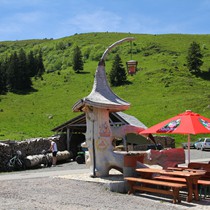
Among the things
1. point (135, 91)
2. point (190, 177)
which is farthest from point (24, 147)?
point (135, 91)

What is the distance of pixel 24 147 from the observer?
2409 cm

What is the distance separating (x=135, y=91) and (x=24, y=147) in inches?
1800

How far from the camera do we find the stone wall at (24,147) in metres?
21.3

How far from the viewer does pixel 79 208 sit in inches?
385

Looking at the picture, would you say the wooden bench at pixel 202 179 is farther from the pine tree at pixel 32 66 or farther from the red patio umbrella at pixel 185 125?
the pine tree at pixel 32 66

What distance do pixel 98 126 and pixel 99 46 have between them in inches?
4193

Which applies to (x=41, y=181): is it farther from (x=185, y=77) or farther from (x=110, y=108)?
(x=185, y=77)

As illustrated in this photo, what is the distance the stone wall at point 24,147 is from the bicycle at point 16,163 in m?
0.31

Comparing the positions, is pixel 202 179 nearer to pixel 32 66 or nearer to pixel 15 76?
pixel 15 76

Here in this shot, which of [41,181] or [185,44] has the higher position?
[185,44]

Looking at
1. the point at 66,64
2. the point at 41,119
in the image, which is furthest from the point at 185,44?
the point at 41,119

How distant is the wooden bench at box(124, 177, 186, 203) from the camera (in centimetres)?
1063

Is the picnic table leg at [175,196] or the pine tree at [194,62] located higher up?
the pine tree at [194,62]

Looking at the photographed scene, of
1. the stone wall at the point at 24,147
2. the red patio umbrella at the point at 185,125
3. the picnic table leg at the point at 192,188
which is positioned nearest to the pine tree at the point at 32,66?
the stone wall at the point at 24,147
